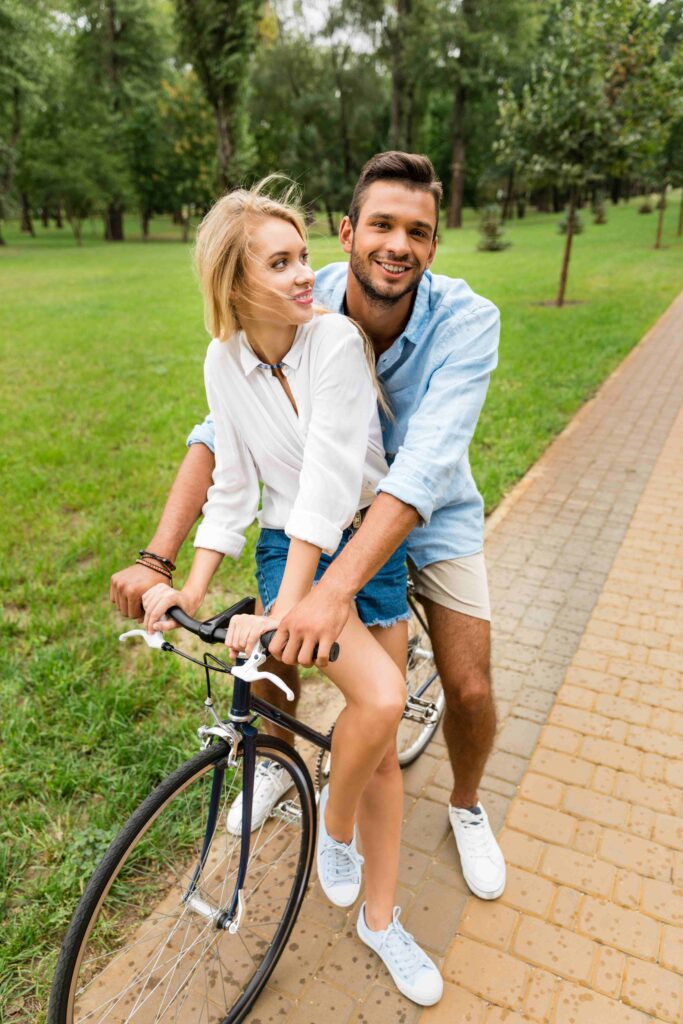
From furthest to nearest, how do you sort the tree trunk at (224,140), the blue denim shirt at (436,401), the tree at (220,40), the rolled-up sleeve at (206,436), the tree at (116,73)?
the tree at (116,73) → the tree trunk at (224,140) → the tree at (220,40) → the rolled-up sleeve at (206,436) → the blue denim shirt at (436,401)

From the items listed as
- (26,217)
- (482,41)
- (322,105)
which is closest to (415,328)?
(482,41)

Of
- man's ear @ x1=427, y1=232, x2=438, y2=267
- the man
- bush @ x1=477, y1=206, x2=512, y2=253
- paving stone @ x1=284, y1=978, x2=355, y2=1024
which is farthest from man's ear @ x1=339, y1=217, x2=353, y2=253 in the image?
bush @ x1=477, y1=206, x2=512, y2=253

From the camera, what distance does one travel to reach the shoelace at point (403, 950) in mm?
2078

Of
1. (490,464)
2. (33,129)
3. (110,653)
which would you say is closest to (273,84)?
(33,129)

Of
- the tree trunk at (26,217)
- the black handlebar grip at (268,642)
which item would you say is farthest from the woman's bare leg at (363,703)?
the tree trunk at (26,217)

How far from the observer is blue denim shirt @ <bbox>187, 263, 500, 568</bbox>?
1.85m

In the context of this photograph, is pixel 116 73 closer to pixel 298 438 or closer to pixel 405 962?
pixel 298 438

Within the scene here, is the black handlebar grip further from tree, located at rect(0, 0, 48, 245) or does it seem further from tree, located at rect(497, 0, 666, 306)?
tree, located at rect(0, 0, 48, 245)

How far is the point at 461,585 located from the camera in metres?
2.26

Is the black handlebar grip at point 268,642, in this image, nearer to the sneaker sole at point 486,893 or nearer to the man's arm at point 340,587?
the man's arm at point 340,587

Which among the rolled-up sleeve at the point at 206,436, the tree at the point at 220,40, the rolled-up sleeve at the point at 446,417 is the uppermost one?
the tree at the point at 220,40

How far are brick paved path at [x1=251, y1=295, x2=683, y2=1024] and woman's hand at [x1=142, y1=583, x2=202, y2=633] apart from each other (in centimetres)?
122

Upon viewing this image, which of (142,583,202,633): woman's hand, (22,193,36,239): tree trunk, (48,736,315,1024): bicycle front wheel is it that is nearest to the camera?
(142,583,202,633): woman's hand

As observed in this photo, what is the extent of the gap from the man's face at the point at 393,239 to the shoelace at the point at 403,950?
184cm
